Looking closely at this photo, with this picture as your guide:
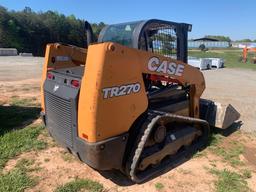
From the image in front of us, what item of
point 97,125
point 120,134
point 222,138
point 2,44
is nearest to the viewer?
point 97,125

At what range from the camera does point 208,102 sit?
5414 mm

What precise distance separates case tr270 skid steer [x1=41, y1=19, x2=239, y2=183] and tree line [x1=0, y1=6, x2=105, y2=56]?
2587 cm

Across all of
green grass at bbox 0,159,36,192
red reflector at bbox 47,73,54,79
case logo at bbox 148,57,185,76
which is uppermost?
case logo at bbox 148,57,185,76

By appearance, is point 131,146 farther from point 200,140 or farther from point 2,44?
point 2,44

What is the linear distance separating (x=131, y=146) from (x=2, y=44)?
32.2 meters

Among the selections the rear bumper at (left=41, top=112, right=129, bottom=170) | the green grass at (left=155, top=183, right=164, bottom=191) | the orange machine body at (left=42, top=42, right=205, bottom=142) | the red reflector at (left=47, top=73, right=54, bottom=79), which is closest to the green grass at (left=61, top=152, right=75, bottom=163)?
the rear bumper at (left=41, top=112, right=129, bottom=170)

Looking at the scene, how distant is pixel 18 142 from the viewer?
4.86 meters

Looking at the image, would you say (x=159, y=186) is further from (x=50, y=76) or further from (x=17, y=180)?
(x=50, y=76)

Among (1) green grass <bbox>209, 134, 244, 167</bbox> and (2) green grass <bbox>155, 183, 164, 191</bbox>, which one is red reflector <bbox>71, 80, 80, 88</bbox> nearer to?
(2) green grass <bbox>155, 183, 164, 191</bbox>

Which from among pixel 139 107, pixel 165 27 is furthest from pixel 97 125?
pixel 165 27

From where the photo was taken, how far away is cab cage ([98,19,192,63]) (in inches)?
151

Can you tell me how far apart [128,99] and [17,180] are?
1752mm

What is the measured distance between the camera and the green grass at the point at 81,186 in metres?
3.50

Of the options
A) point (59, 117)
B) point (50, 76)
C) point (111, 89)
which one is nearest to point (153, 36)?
point (111, 89)
